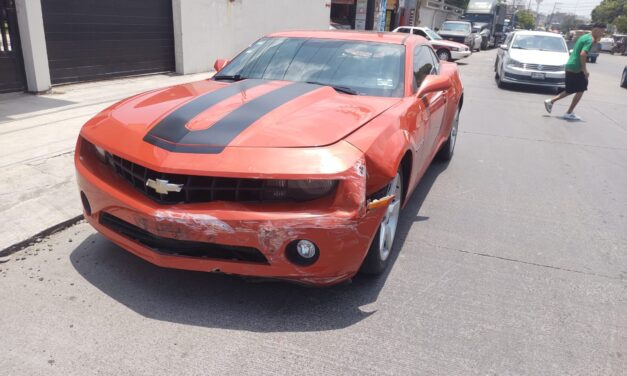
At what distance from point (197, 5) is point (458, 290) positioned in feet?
38.1

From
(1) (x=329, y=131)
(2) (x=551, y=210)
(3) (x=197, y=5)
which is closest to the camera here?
(1) (x=329, y=131)

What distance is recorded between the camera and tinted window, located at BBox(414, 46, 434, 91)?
4.36 m

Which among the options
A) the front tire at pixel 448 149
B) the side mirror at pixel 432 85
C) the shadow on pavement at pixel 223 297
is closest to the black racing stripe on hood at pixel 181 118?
the shadow on pavement at pixel 223 297

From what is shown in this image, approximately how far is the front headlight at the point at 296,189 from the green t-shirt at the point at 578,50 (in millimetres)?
8823

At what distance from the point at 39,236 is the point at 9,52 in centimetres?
631

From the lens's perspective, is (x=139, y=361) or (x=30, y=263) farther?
(x=30, y=263)

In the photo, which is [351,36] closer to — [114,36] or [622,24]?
[114,36]

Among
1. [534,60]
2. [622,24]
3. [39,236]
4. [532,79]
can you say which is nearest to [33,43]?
[39,236]

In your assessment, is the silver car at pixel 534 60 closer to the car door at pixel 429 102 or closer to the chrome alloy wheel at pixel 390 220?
the car door at pixel 429 102

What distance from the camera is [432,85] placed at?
12.8 feet

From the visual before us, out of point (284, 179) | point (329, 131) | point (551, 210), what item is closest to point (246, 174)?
point (284, 179)

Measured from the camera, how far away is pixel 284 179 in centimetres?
253

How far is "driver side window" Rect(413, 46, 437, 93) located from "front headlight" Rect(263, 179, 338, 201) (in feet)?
6.01

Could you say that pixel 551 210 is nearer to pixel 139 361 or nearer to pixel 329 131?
pixel 329 131
